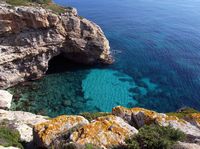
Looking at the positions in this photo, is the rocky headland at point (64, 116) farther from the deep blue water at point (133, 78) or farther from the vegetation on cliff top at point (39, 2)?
the deep blue water at point (133, 78)

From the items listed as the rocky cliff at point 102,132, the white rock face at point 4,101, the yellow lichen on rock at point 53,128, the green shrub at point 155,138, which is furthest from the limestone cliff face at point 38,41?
the green shrub at point 155,138

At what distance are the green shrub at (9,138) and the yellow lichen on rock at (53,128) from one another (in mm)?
1585

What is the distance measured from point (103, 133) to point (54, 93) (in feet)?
89.4

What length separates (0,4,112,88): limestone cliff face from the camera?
39.3 m

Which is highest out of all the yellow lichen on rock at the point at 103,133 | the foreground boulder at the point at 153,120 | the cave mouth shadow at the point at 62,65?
the yellow lichen on rock at the point at 103,133

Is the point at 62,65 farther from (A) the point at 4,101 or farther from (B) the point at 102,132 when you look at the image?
(B) the point at 102,132

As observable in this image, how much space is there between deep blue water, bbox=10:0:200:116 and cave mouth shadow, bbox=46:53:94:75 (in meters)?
0.70

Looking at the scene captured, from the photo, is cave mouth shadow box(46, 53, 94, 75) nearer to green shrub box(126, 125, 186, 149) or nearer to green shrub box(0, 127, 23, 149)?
green shrub box(0, 127, 23, 149)

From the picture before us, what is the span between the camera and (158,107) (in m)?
40.1

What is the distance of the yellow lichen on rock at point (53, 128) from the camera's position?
14967 mm

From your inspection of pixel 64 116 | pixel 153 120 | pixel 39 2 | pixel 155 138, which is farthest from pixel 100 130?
pixel 39 2

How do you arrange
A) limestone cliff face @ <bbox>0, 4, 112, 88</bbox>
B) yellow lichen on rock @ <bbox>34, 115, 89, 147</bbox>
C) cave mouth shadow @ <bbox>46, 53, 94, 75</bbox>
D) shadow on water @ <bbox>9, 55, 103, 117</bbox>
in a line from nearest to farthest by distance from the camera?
yellow lichen on rock @ <bbox>34, 115, 89, 147</bbox> < shadow on water @ <bbox>9, 55, 103, 117</bbox> < limestone cliff face @ <bbox>0, 4, 112, 88</bbox> < cave mouth shadow @ <bbox>46, 53, 94, 75</bbox>

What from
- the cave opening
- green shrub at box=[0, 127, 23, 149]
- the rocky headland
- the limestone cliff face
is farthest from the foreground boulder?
the cave opening

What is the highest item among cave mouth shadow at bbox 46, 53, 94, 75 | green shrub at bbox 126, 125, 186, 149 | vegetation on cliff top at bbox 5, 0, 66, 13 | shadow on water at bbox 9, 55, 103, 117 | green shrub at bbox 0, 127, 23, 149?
vegetation on cliff top at bbox 5, 0, 66, 13
